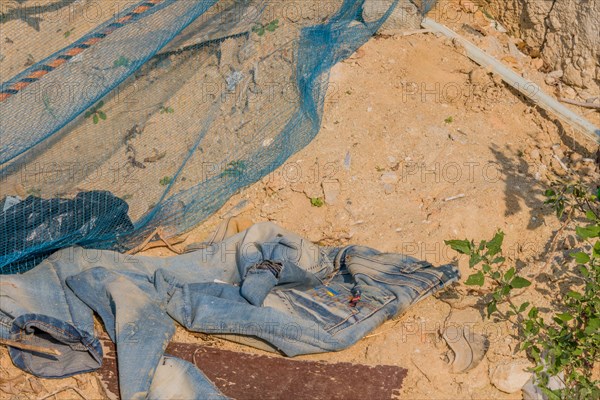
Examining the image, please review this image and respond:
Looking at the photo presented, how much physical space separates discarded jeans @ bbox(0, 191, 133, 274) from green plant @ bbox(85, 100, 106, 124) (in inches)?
13.8

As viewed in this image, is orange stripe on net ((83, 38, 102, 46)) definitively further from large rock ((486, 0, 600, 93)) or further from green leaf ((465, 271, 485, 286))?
large rock ((486, 0, 600, 93))

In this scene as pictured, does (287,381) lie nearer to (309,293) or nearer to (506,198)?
(309,293)

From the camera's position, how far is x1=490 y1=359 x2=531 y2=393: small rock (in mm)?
3357

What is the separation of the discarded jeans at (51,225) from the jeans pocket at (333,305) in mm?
878

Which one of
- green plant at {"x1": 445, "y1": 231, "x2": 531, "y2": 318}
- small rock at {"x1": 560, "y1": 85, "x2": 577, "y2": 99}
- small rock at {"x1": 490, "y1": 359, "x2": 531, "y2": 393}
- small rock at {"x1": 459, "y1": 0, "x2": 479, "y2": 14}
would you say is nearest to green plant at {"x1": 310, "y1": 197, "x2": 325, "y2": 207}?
green plant at {"x1": 445, "y1": 231, "x2": 531, "y2": 318}

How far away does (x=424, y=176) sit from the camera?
4.49 m

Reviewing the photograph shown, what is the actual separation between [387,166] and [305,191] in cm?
47

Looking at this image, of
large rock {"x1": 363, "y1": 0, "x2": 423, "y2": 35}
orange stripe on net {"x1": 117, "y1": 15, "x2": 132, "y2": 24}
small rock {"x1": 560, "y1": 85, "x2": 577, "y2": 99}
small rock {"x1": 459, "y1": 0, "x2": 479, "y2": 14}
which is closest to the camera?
orange stripe on net {"x1": 117, "y1": 15, "x2": 132, "y2": 24}

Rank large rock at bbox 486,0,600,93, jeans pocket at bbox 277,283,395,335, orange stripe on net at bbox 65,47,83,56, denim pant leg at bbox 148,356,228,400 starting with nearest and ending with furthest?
denim pant leg at bbox 148,356,228,400, jeans pocket at bbox 277,283,395,335, orange stripe on net at bbox 65,47,83,56, large rock at bbox 486,0,600,93

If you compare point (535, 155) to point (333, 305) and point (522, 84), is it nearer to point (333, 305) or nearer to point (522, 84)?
point (522, 84)

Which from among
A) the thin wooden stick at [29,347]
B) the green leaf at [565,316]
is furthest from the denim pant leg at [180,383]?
the green leaf at [565,316]

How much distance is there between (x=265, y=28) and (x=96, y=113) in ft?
3.75

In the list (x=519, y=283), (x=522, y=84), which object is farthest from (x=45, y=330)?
(x=522, y=84)

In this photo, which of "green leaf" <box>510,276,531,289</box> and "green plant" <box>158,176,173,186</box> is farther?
"green plant" <box>158,176,173,186</box>
